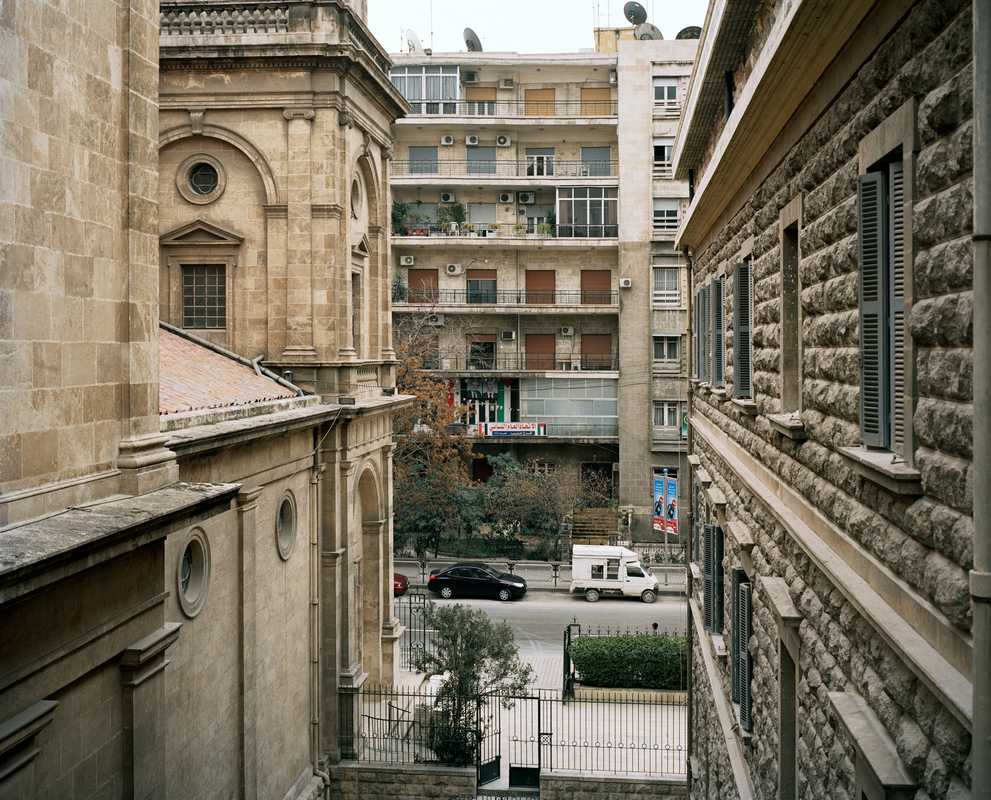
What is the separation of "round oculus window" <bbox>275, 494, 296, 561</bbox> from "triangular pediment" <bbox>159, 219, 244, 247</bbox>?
5663 mm

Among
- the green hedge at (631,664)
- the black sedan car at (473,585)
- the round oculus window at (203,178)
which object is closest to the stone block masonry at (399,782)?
the green hedge at (631,664)

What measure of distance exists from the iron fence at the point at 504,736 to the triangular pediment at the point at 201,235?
9.36 meters

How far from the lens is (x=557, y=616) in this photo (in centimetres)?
3441

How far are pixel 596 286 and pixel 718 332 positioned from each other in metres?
32.9

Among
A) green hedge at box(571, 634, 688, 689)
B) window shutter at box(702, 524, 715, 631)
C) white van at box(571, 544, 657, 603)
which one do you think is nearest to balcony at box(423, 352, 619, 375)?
white van at box(571, 544, 657, 603)

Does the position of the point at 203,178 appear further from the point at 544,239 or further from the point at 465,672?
the point at 544,239

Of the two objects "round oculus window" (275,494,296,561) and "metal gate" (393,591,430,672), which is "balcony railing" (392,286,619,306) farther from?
"round oculus window" (275,494,296,561)

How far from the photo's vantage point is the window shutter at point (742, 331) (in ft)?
39.7

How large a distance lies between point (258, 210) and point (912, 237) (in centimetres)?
1876

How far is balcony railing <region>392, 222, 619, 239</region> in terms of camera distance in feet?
155

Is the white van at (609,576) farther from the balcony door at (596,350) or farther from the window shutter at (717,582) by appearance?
the window shutter at (717,582)

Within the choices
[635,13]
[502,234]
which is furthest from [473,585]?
[635,13]

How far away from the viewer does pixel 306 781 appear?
21.4 m

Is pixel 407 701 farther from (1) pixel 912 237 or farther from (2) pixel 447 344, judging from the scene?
(2) pixel 447 344
